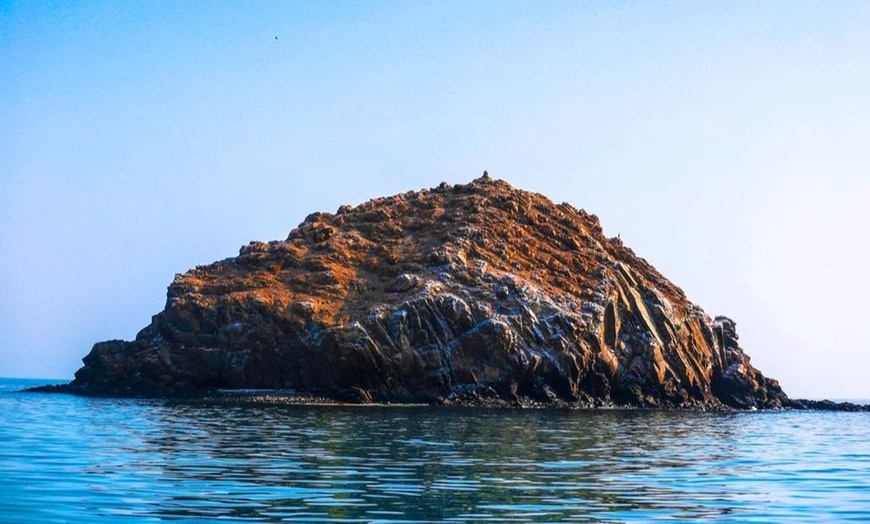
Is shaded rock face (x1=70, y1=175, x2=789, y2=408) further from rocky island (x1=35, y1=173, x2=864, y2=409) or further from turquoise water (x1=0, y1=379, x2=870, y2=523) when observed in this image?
turquoise water (x1=0, y1=379, x2=870, y2=523)

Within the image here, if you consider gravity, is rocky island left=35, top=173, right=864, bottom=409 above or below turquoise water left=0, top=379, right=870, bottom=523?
above

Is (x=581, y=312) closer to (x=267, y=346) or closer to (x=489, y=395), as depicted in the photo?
(x=489, y=395)

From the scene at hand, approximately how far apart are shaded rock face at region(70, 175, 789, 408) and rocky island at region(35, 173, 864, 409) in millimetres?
159

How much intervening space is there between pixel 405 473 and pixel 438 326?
214 feet

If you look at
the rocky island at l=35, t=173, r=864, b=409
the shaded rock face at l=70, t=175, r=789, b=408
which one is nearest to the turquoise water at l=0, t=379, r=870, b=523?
the rocky island at l=35, t=173, r=864, b=409

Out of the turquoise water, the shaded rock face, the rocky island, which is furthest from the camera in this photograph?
the shaded rock face

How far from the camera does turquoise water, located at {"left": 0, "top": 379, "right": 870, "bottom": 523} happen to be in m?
21.3

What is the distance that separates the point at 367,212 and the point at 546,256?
71.4 ft

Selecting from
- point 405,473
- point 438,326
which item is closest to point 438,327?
point 438,326

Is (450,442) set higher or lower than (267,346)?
lower

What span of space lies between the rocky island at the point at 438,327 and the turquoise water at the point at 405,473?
37.4 meters

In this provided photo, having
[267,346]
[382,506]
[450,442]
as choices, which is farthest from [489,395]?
[382,506]

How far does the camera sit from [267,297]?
97812 mm

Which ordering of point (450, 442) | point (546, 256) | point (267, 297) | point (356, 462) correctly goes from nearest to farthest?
point (356, 462) < point (450, 442) < point (267, 297) < point (546, 256)
